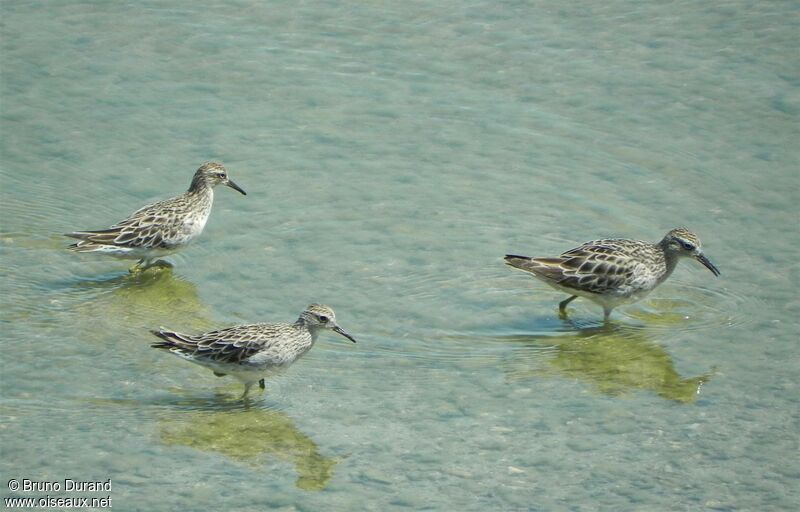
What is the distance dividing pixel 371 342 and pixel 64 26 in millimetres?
9923

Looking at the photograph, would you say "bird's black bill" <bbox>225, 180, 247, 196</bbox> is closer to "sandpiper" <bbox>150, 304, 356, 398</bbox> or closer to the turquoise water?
the turquoise water

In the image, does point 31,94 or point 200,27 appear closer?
point 31,94

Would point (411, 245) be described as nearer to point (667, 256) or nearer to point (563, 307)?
point (563, 307)

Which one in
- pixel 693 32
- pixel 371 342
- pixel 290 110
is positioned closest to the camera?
pixel 371 342

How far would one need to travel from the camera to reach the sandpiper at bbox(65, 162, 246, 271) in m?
13.9

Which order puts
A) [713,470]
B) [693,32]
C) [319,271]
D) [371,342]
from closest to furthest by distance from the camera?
[713,470] → [371,342] → [319,271] → [693,32]

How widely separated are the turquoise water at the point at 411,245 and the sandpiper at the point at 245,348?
13.0 inches

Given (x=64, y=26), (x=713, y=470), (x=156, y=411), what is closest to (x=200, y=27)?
(x=64, y=26)

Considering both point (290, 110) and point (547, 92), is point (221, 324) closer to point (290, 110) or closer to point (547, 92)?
point (290, 110)

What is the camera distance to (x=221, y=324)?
12867 millimetres

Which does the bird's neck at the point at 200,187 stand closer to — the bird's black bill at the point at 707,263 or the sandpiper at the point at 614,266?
the sandpiper at the point at 614,266

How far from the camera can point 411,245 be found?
14.6 m

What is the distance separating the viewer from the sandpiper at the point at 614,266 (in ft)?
42.9

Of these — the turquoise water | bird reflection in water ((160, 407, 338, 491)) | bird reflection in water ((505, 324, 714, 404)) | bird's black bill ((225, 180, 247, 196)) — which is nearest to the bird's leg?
the turquoise water
